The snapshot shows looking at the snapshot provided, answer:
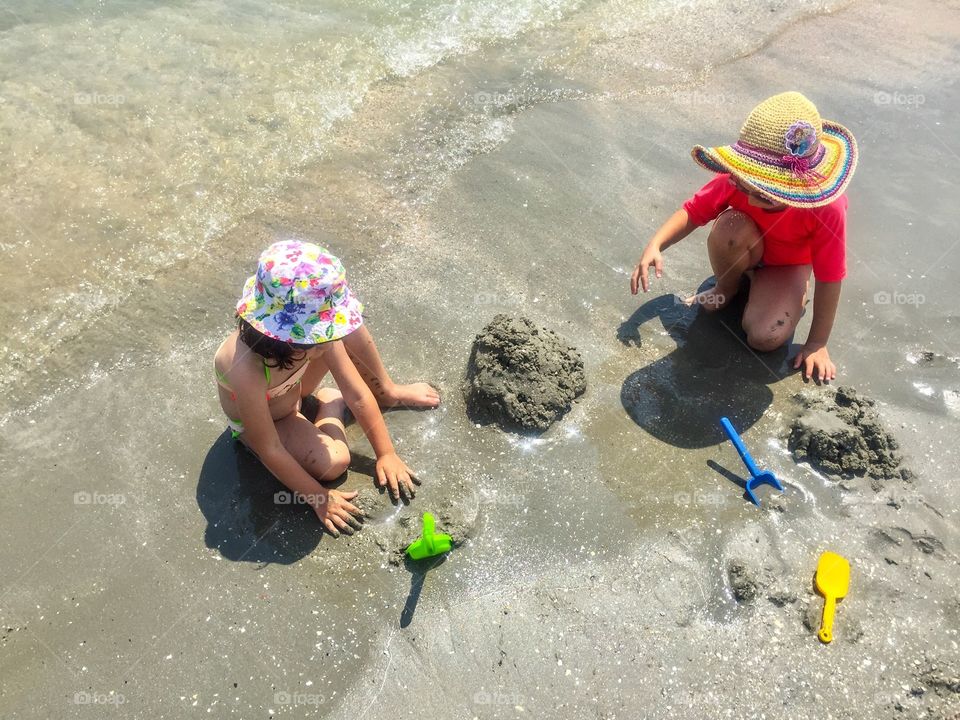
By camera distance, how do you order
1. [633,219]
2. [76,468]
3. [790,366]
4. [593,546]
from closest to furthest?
[593,546] < [76,468] < [790,366] < [633,219]

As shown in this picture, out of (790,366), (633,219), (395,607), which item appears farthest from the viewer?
(633,219)

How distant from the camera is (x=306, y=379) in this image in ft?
9.36

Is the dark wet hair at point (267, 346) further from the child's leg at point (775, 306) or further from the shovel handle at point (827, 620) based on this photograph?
the child's leg at point (775, 306)

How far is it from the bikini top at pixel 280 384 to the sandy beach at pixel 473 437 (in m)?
0.35

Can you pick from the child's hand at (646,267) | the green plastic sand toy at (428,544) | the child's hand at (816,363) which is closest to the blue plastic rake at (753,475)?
the child's hand at (816,363)

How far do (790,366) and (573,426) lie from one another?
104 centimetres

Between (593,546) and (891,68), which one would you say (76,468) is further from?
(891,68)

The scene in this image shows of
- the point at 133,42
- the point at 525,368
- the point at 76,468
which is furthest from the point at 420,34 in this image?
the point at 76,468

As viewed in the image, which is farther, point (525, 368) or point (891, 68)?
point (891, 68)

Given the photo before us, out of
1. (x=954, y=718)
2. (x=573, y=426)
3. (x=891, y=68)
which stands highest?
(x=891, y=68)

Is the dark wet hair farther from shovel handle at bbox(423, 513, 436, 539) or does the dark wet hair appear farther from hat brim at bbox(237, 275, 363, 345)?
shovel handle at bbox(423, 513, 436, 539)

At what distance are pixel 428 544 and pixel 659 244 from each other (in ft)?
5.28

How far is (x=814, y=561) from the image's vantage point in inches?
97.7

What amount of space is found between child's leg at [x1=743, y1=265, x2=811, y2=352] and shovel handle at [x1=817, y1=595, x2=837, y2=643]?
119 centimetres
